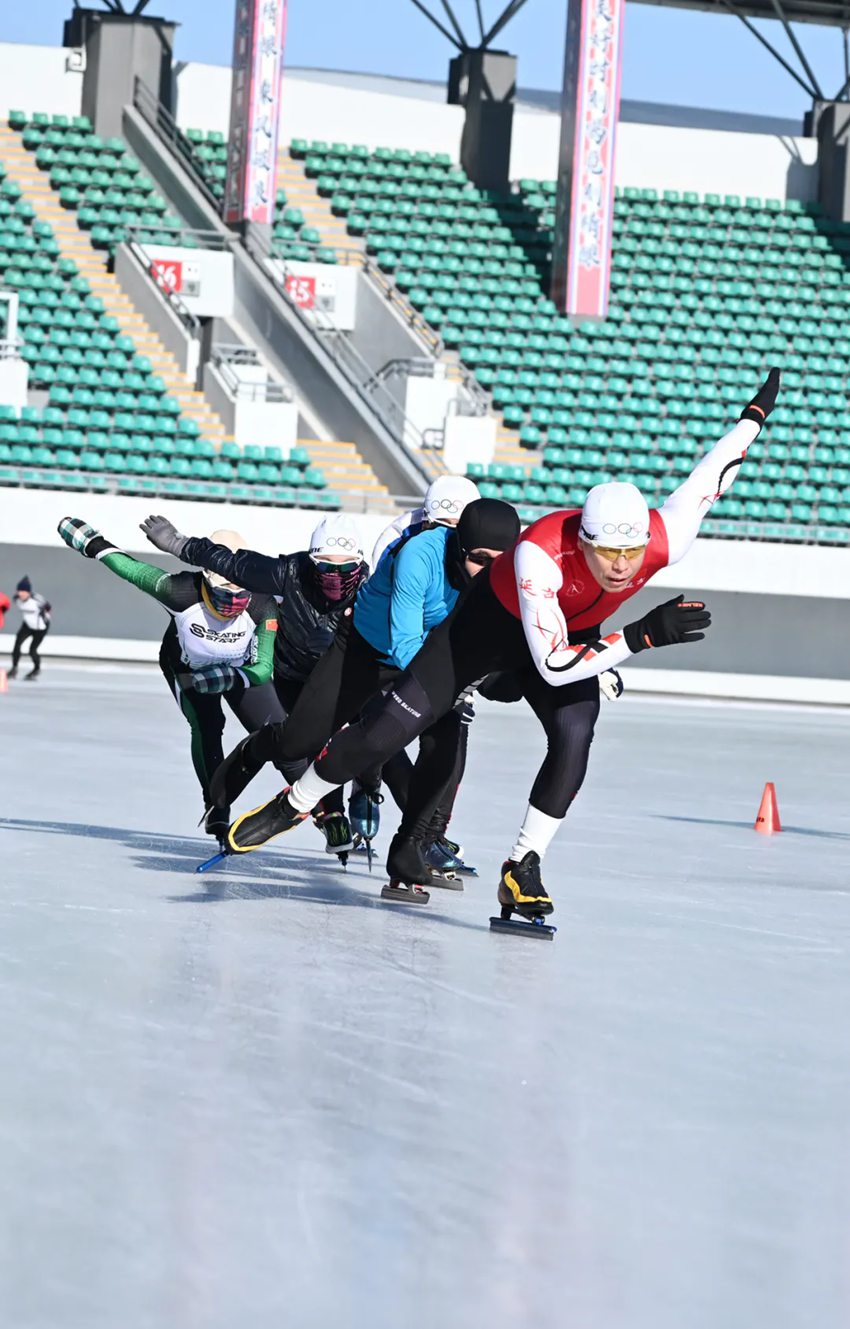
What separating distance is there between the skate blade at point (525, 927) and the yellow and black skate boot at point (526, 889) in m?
0.04

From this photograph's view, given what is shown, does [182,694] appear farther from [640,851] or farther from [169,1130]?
[169,1130]

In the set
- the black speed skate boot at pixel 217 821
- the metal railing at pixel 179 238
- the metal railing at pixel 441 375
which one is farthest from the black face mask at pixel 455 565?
the metal railing at pixel 179 238

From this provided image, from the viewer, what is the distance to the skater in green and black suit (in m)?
7.57

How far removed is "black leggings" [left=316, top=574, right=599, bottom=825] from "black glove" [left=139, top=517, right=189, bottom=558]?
1.36 metres

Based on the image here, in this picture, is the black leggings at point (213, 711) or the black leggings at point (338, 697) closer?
the black leggings at point (338, 697)

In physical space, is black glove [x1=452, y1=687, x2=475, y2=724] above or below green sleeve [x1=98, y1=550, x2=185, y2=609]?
below

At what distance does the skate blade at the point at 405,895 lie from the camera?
6.85 meters

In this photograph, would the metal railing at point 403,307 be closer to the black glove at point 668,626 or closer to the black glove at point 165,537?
the black glove at point 165,537

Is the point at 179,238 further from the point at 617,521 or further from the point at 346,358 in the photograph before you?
the point at 617,521

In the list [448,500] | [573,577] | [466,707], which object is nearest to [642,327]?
[466,707]

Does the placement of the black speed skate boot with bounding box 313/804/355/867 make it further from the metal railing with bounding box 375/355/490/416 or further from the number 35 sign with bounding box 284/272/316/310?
the number 35 sign with bounding box 284/272/316/310

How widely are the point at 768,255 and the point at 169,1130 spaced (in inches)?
1178

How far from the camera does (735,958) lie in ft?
19.9

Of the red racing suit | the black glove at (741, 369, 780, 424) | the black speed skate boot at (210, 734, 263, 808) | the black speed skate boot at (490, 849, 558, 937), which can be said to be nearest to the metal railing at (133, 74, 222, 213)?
the black speed skate boot at (210, 734, 263, 808)
